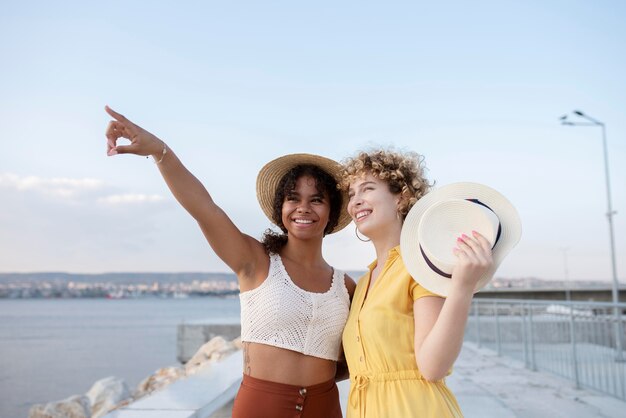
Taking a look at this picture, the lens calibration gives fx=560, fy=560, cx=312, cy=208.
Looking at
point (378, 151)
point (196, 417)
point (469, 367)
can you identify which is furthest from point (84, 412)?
point (378, 151)

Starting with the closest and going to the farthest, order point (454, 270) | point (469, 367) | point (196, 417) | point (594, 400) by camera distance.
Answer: point (454, 270)
point (196, 417)
point (594, 400)
point (469, 367)

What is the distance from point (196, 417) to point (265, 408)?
2.43 ft

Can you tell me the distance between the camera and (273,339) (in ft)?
7.78

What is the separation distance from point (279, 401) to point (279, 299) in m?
0.42

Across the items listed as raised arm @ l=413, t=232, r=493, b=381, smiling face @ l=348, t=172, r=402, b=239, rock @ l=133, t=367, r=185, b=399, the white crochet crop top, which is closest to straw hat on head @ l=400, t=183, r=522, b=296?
raised arm @ l=413, t=232, r=493, b=381

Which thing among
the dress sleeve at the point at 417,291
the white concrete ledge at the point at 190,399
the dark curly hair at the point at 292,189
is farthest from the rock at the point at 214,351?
the dress sleeve at the point at 417,291

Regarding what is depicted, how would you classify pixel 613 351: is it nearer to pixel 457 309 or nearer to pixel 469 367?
pixel 469 367

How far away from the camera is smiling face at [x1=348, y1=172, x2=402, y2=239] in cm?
222

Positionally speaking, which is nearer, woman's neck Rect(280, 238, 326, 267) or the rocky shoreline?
woman's neck Rect(280, 238, 326, 267)

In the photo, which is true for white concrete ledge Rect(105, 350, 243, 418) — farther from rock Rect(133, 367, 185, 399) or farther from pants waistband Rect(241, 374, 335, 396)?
rock Rect(133, 367, 185, 399)

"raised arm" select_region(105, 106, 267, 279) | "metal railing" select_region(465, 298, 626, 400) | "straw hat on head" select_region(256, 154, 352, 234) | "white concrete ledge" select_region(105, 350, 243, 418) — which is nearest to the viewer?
"raised arm" select_region(105, 106, 267, 279)

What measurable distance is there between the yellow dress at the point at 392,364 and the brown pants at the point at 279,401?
11.6 inches

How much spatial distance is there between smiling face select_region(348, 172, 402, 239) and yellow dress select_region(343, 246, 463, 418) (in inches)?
7.9

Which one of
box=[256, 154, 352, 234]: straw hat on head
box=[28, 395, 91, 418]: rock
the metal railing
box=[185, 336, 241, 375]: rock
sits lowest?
box=[28, 395, 91, 418]: rock
